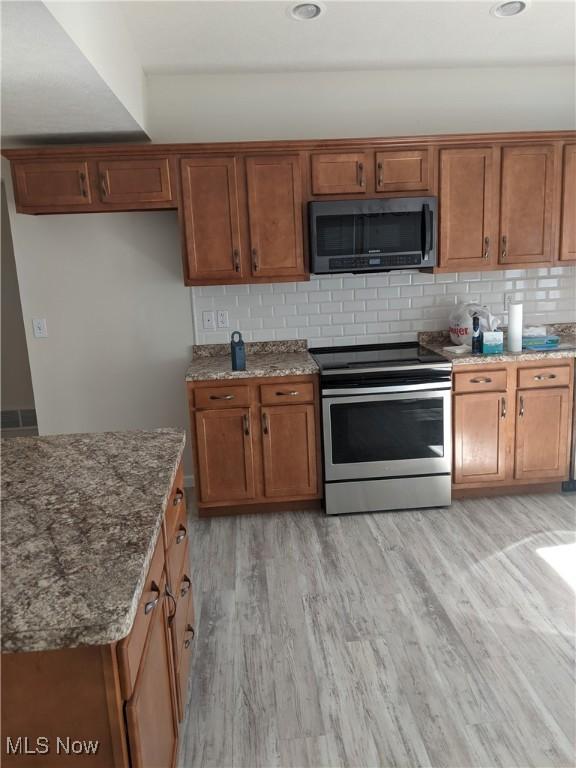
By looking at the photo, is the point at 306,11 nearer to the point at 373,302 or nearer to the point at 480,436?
the point at 373,302

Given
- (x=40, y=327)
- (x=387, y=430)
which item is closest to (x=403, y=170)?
(x=387, y=430)

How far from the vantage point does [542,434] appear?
382 cm

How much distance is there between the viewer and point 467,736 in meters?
1.99

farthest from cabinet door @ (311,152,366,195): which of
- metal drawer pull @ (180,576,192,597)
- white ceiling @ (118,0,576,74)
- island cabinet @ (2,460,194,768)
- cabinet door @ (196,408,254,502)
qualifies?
island cabinet @ (2,460,194,768)

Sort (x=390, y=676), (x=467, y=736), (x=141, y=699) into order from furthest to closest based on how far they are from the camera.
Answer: (x=390, y=676)
(x=467, y=736)
(x=141, y=699)

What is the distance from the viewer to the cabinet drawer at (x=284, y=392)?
3.62 meters

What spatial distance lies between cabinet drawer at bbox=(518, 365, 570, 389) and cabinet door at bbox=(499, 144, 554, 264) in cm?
69

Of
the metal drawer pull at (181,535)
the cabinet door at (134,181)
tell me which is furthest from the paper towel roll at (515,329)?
the metal drawer pull at (181,535)

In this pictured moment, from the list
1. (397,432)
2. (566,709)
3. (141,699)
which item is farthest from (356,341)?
(141,699)

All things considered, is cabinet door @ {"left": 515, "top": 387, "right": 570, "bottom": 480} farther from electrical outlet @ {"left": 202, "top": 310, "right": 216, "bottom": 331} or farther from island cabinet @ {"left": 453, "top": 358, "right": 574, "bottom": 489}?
electrical outlet @ {"left": 202, "top": 310, "right": 216, "bottom": 331}

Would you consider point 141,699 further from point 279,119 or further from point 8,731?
point 279,119

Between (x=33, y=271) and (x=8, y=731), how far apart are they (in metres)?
3.28

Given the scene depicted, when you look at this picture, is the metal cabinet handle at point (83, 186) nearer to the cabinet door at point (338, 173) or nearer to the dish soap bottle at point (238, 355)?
the dish soap bottle at point (238, 355)

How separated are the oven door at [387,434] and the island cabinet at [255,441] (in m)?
0.12
